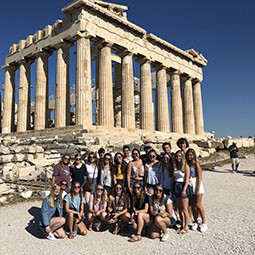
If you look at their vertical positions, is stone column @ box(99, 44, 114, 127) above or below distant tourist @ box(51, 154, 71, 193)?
above

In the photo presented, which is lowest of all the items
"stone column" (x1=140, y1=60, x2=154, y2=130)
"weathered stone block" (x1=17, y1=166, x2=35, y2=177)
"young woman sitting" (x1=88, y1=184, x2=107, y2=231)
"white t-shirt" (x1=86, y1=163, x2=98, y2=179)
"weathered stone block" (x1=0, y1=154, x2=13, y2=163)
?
"young woman sitting" (x1=88, y1=184, x2=107, y2=231)

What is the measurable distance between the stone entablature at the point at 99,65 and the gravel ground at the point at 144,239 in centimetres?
1424

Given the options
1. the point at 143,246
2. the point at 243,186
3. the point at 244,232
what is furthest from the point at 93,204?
the point at 243,186

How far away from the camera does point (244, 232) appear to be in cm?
548

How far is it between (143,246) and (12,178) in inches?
A: 314

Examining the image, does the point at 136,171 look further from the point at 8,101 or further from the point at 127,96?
the point at 8,101

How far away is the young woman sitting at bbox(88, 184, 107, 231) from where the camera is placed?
5918 millimetres

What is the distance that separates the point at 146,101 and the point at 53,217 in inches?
844

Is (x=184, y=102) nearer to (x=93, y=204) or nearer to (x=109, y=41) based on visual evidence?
(x=109, y=41)

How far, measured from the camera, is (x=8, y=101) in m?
28.3

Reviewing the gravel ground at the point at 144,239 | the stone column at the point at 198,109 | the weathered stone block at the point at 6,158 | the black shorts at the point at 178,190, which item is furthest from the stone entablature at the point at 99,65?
the black shorts at the point at 178,190

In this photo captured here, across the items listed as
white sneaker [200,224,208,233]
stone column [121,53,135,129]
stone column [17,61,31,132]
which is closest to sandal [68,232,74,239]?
white sneaker [200,224,208,233]

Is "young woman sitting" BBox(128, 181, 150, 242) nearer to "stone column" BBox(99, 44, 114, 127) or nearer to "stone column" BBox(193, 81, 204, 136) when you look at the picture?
"stone column" BBox(99, 44, 114, 127)

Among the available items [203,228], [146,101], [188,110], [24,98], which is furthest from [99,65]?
[203,228]
